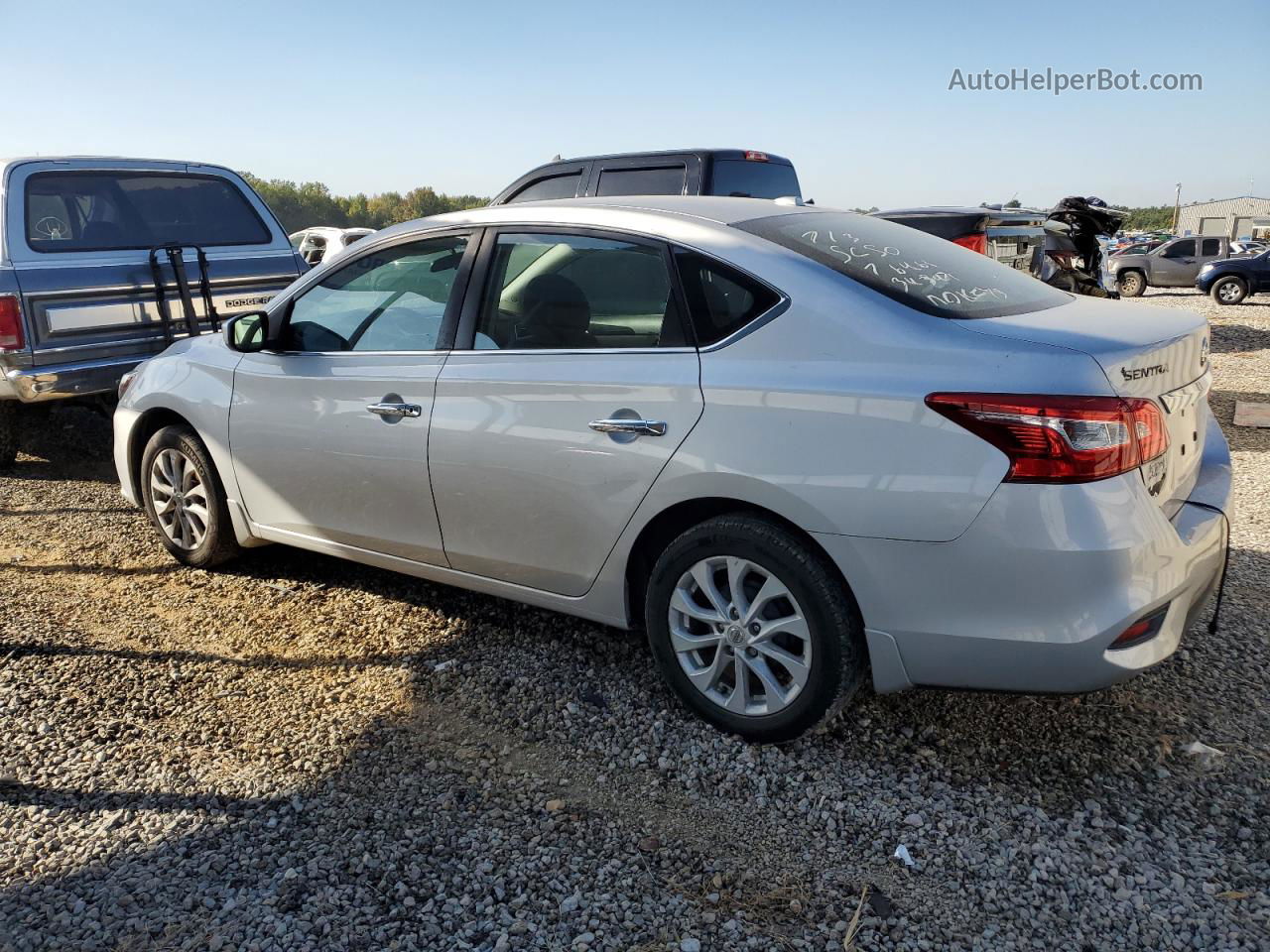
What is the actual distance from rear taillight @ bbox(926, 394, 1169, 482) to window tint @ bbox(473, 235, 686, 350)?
3.28ft

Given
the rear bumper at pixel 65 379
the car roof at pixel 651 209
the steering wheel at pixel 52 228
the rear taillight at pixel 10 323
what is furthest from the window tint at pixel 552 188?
the car roof at pixel 651 209

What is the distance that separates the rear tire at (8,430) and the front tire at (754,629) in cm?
549

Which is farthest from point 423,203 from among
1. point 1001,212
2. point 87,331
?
point 87,331

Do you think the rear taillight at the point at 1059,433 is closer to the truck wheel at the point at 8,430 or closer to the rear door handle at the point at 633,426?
the rear door handle at the point at 633,426

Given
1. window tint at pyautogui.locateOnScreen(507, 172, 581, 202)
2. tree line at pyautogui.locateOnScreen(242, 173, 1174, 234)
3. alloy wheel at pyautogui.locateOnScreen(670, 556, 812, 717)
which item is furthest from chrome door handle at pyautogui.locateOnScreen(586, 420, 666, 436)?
tree line at pyautogui.locateOnScreen(242, 173, 1174, 234)

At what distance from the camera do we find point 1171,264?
26.0 m

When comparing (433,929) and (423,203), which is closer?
(433,929)

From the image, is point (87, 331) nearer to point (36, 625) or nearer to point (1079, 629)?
point (36, 625)

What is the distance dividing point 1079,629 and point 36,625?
3.98 metres

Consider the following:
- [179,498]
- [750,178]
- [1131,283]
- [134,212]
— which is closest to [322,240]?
[134,212]

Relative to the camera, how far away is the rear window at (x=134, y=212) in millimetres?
6434

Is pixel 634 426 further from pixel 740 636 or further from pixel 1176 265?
pixel 1176 265

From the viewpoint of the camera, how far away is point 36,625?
4281 millimetres

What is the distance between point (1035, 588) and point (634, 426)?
1.23m
